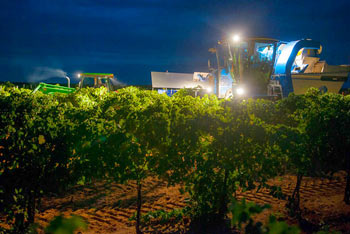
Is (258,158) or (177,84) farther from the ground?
(177,84)

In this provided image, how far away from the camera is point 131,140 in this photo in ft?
12.5

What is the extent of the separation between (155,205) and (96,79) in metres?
13.0

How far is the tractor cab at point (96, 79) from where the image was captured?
A: 16297 mm

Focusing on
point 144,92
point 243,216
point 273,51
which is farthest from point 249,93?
point 243,216

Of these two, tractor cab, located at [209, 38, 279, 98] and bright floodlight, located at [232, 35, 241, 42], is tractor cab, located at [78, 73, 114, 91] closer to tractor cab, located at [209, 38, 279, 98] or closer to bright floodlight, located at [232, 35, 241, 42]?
tractor cab, located at [209, 38, 279, 98]

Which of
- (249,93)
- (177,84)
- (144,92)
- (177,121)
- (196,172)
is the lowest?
(196,172)

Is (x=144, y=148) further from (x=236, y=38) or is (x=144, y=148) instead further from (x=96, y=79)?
(x=96, y=79)

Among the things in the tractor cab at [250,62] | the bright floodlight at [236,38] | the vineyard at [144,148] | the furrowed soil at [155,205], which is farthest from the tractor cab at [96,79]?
the vineyard at [144,148]

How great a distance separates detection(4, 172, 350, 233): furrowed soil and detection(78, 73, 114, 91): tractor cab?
1093 cm

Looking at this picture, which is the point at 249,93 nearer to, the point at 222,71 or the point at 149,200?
the point at 222,71

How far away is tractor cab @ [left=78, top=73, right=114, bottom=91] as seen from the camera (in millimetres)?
16297

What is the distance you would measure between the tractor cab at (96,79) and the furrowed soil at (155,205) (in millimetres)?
10933

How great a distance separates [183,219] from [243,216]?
356 cm

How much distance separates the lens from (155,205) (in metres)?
5.33
